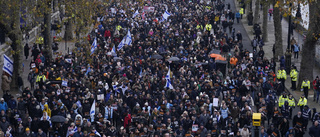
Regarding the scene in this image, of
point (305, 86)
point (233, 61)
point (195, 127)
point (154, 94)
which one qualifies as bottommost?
point (195, 127)

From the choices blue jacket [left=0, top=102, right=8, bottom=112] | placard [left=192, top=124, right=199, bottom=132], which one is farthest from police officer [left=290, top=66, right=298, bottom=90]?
blue jacket [left=0, top=102, right=8, bottom=112]

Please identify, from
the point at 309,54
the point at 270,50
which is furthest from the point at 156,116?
the point at 270,50

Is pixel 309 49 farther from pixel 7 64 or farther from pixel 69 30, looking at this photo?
pixel 69 30

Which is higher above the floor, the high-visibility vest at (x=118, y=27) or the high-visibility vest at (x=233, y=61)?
the high-visibility vest at (x=118, y=27)

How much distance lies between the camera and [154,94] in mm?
29000

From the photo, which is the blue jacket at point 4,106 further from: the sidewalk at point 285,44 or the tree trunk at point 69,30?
the tree trunk at point 69,30

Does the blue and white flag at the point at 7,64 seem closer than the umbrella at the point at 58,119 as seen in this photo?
No

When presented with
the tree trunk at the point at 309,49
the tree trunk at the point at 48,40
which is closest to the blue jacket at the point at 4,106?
the tree trunk at the point at 48,40

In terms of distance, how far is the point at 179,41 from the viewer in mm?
41312

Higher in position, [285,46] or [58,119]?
[285,46]

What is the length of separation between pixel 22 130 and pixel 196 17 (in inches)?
1190

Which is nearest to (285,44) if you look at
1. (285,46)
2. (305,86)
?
(285,46)

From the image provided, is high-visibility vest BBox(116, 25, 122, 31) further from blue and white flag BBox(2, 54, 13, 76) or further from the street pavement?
blue and white flag BBox(2, 54, 13, 76)

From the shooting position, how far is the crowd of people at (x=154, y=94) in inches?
950
